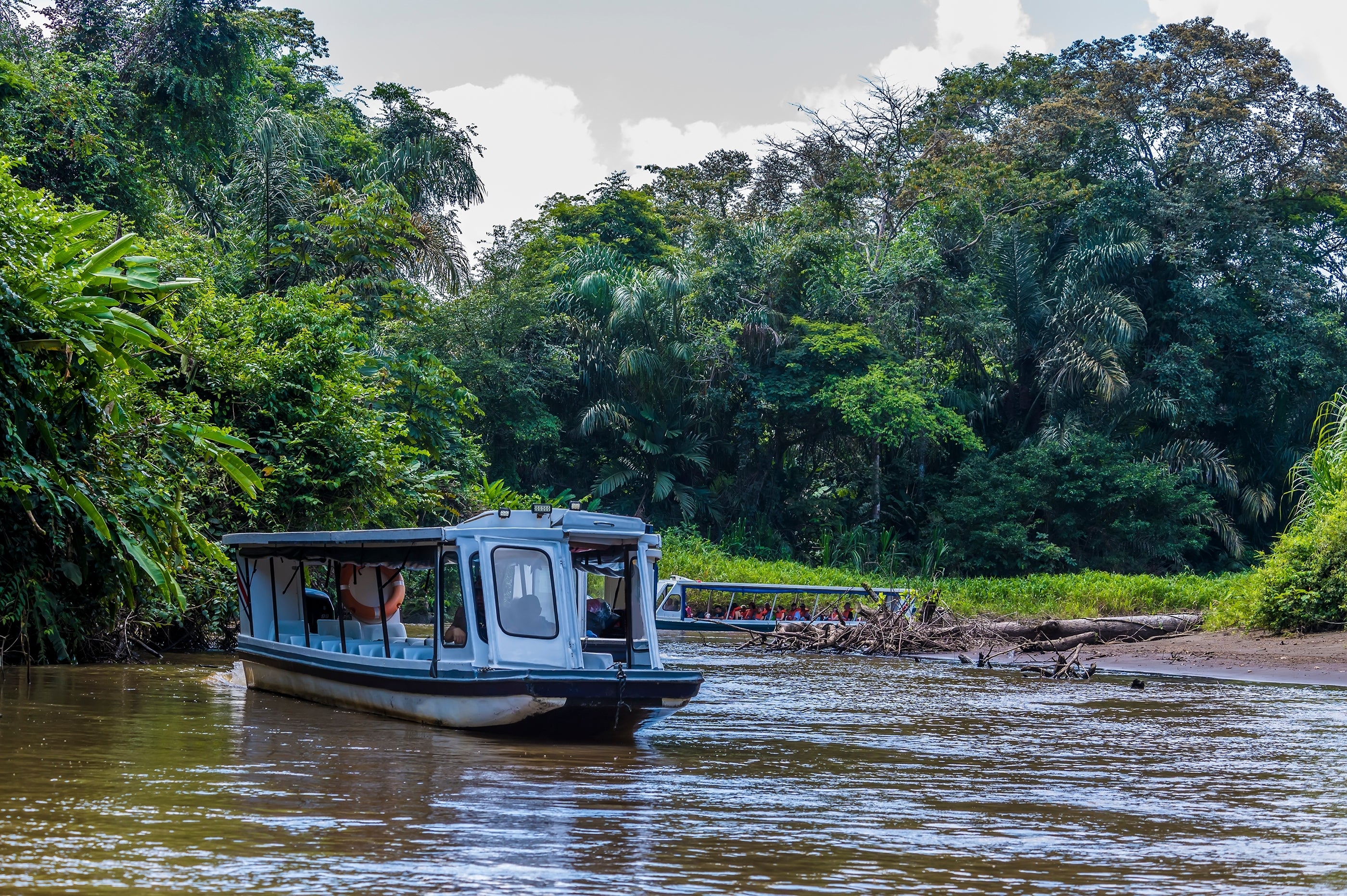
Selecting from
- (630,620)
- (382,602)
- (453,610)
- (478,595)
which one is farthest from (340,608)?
(630,620)

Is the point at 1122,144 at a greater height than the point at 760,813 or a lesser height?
greater

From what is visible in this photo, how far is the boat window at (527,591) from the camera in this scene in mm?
11539

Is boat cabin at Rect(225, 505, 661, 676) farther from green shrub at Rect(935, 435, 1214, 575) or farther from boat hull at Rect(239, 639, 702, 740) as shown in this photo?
green shrub at Rect(935, 435, 1214, 575)

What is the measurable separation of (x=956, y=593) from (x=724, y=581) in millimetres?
6353

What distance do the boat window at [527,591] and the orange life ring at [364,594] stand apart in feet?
6.81

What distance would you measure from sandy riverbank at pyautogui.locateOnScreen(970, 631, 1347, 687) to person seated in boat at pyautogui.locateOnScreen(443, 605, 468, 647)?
13226mm

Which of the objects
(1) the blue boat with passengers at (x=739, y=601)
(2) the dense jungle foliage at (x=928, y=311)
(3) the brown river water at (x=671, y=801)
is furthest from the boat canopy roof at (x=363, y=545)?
(2) the dense jungle foliage at (x=928, y=311)

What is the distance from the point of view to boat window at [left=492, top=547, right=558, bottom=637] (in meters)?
11.5

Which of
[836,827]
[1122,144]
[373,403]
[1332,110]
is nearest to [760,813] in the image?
[836,827]

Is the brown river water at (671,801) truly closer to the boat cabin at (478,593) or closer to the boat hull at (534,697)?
the boat hull at (534,697)

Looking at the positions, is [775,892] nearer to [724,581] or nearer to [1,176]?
[1,176]

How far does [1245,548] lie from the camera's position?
39.3m

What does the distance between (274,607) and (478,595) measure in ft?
14.2

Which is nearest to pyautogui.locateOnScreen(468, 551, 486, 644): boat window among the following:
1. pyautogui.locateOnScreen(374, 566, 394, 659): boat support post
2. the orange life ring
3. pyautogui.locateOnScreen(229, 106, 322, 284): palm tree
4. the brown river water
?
the brown river water
